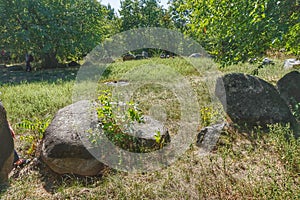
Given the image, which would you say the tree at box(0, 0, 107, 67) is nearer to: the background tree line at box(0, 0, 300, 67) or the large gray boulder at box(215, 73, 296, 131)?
the background tree line at box(0, 0, 300, 67)

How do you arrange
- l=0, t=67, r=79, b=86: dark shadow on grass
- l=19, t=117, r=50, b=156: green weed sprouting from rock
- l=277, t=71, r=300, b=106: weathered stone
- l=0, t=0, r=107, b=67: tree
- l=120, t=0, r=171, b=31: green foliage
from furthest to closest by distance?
l=120, t=0, r=171, b=31: green foliage, l=0, t=0, r=107, b=67: tree, l=0, t=67, r=79, b=86: dark shadow on grass, l=277, t=71, r=300, b=106: weathered stone, l=19, t=117, r=50, b=156: green weed sprouting from rock

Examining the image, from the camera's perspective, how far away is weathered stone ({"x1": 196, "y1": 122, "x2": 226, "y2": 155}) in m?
2.97

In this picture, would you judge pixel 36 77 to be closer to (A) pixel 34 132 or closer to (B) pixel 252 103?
(A) pixel 34 132

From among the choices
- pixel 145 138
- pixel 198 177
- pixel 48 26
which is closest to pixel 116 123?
pixel 145 138

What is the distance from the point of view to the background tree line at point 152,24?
10.2 feet

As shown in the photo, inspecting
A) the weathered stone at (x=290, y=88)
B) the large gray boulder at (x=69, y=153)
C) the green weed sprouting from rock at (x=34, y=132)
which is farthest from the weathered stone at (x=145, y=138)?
the weathered stone at (x=290, y=88)

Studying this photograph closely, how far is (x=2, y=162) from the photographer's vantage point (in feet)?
8.09

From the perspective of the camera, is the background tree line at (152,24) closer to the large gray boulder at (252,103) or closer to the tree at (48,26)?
the tree at (48,26)

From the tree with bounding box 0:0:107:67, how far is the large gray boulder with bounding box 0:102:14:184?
8.18 meters

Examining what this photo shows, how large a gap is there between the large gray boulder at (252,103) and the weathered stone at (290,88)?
1.96ft

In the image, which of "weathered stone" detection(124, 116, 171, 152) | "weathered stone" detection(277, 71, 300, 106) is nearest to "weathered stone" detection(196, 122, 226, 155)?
"weathered stone" detection(124, 116, 171, 152)

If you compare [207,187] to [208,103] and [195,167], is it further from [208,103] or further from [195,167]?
[208,103]

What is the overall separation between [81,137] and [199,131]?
179 centimetres

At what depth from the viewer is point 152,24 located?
78.5 ft
